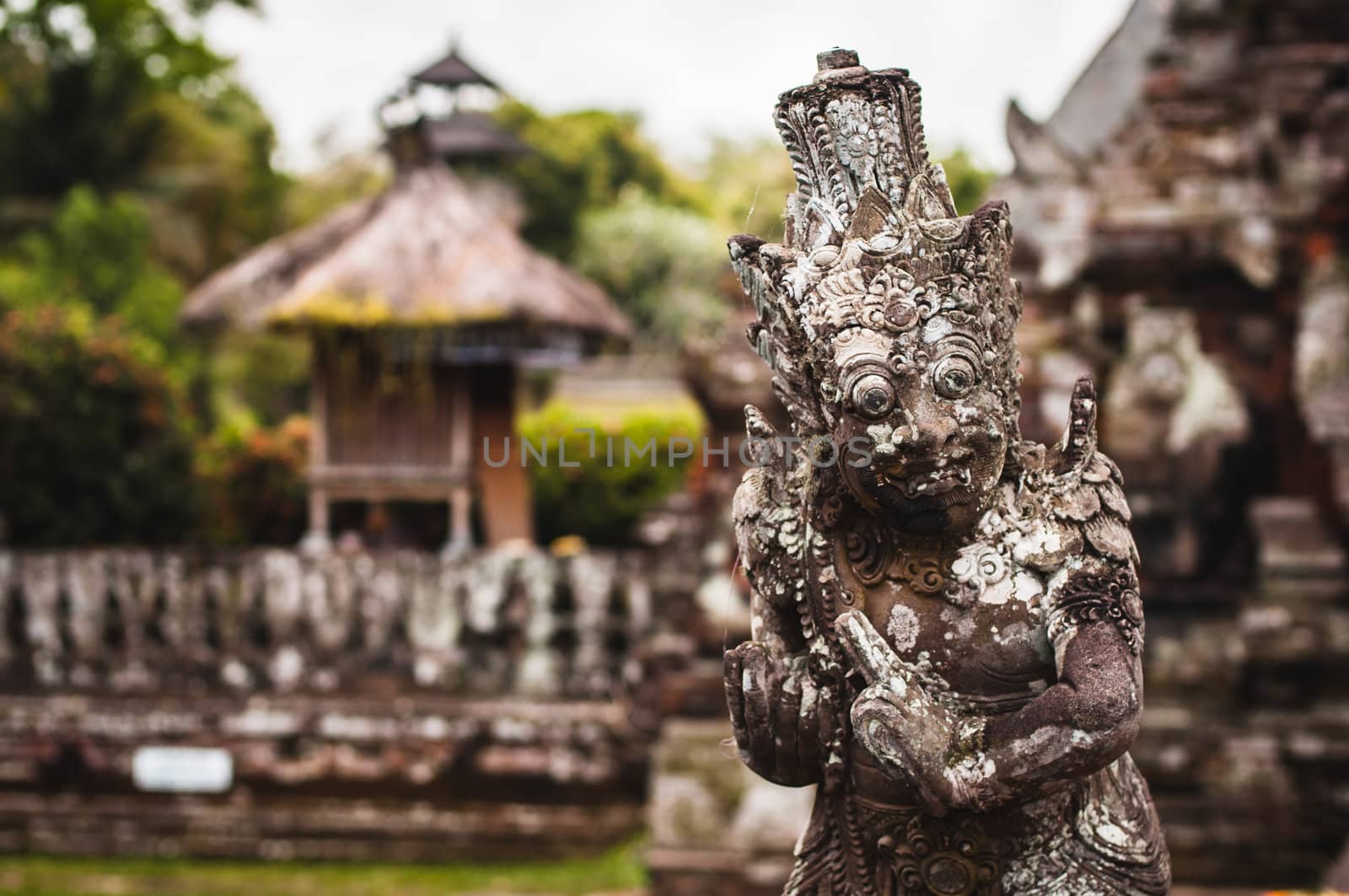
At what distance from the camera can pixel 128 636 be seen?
9.12m

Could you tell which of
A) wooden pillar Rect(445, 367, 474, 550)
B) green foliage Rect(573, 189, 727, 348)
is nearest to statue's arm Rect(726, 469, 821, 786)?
wooden pillar Rect(445, 367, 474, 550)

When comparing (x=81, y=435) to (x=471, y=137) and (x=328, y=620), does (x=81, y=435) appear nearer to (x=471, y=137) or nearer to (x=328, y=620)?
(x=328, y=620)

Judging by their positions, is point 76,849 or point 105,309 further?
point 105,309

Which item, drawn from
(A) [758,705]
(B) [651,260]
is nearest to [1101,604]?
(A) [758,705]

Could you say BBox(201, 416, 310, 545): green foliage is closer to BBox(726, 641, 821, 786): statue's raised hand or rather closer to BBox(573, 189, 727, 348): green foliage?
BBox(726, 641, 821, 786): statue's raised hand

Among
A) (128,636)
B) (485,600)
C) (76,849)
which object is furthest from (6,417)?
(485,600)

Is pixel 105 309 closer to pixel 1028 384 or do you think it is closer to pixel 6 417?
pixel 6 417

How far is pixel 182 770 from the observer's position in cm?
876

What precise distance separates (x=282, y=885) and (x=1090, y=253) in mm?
5851

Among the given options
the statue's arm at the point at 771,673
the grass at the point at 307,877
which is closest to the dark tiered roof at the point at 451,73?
the grass at the point at 307,877

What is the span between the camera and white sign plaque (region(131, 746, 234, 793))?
28.7 feet

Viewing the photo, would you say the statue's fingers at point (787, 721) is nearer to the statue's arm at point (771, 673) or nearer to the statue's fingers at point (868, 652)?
the statue's arm at point (771, 673)

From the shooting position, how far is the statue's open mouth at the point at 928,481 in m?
2.34

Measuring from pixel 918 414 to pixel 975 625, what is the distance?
0.42 meters
